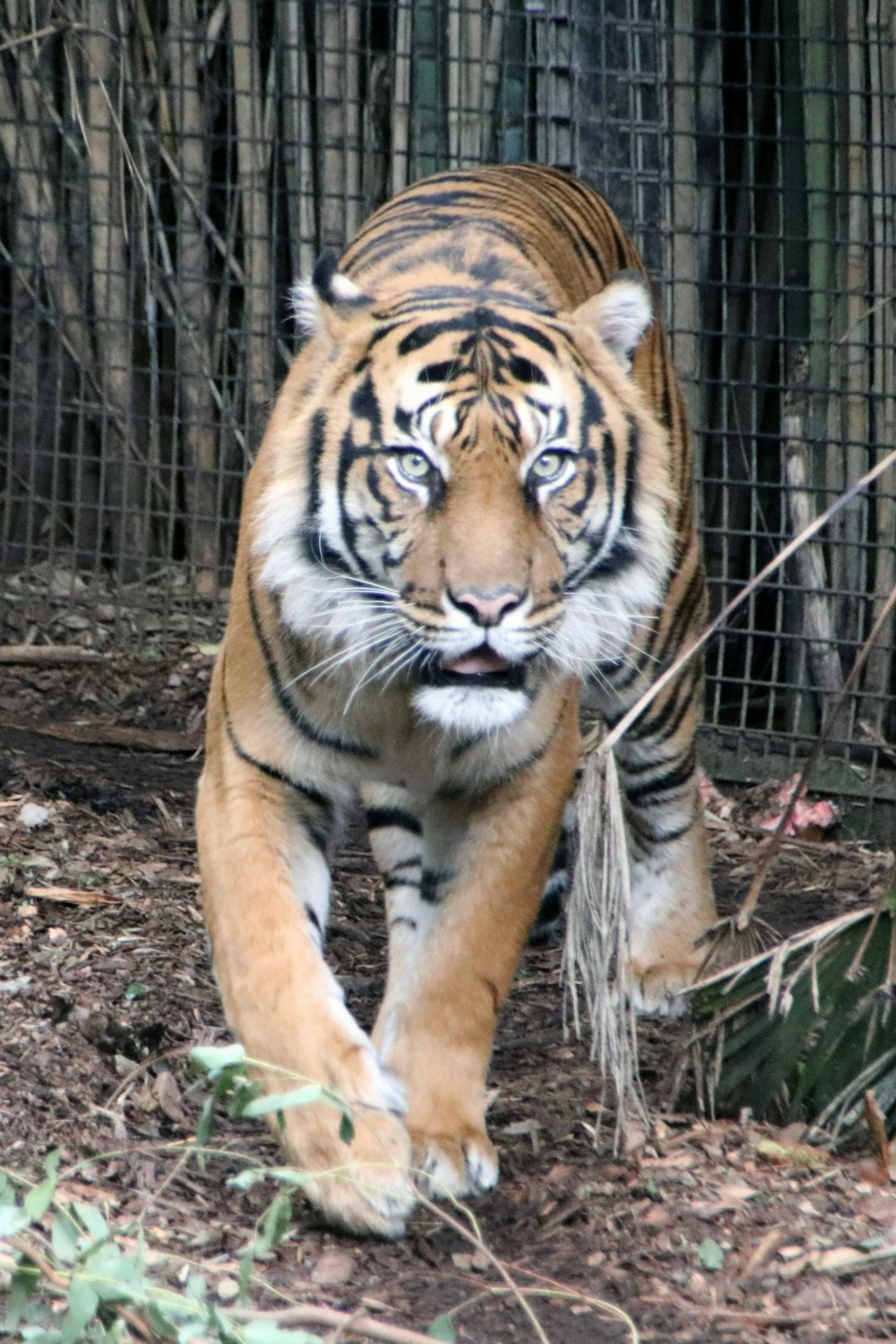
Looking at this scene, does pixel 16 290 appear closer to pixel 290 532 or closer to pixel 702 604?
pixel 702 604

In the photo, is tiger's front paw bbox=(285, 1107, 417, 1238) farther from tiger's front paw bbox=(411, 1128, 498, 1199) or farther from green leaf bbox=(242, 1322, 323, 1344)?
green leaf bbox=(242, 1322, 323, 1344)

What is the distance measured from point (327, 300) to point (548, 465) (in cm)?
45

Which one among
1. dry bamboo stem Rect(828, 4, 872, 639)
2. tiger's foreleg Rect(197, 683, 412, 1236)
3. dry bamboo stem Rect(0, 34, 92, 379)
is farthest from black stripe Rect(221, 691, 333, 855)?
dry bamboo stem Rect(0, 34, 92, 379)

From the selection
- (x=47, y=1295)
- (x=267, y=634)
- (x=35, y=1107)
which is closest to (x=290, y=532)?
(x=267, y=634)

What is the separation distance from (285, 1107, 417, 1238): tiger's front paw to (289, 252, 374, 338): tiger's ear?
1.19m

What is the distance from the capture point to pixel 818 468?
187 inches

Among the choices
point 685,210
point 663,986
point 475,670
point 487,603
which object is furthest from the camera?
point 685,210

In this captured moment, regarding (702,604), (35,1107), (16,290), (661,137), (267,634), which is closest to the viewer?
(35,1107)

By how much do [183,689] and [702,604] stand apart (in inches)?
69.1

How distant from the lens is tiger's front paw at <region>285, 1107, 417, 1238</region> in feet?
7.59

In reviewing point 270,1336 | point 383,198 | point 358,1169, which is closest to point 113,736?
point 383,198

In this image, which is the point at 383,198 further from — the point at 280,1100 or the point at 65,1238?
the point at 65,1238

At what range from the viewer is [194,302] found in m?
5.25

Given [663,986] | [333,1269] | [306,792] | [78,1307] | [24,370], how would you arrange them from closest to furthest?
[78,1307], [333,1269], [306,792], [663,986], [24,370]
